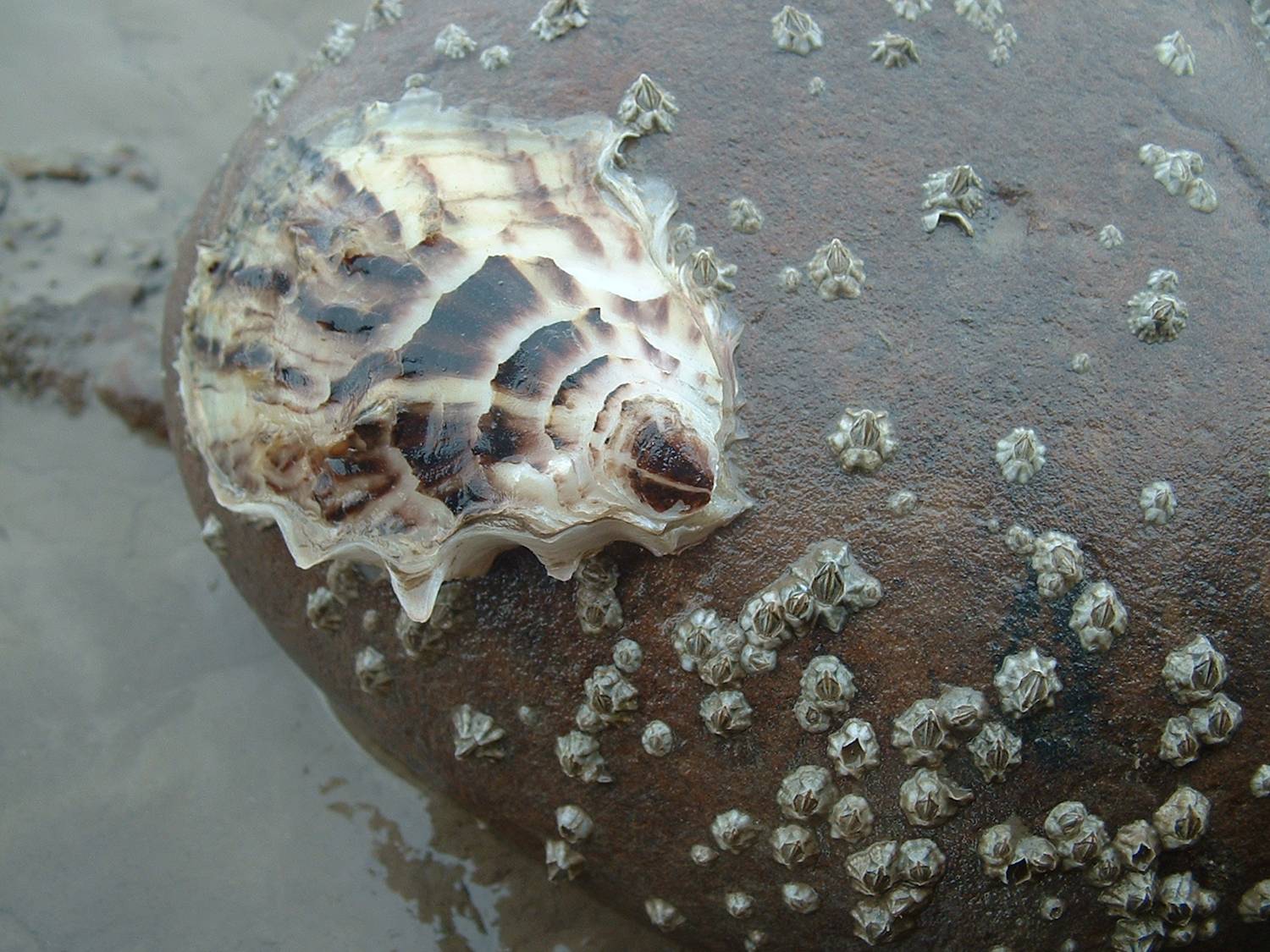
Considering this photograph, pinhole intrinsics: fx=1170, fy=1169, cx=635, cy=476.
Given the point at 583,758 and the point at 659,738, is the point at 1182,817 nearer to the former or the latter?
the point at 659,738

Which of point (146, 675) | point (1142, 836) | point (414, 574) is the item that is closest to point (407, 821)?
point (146, 675)

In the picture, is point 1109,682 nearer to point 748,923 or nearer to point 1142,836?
point 1142,836

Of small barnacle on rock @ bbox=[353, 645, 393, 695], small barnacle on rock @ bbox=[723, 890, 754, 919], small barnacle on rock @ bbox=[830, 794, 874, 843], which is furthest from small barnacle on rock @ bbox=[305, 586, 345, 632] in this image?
small barnacle on rock @ bbox=[830, 794, 874, 843]

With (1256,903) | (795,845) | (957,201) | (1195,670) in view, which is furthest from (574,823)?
(957,201)

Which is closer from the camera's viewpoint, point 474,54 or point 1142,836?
point 1142,836

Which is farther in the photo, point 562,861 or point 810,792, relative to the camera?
point 562,861

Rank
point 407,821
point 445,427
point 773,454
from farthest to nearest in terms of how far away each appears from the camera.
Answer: point 407,821 → point 773,454 → point 445,427

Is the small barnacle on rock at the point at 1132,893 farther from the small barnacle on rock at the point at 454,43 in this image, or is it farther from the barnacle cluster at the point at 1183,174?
the small barnacle on rock at the point at 454,43
